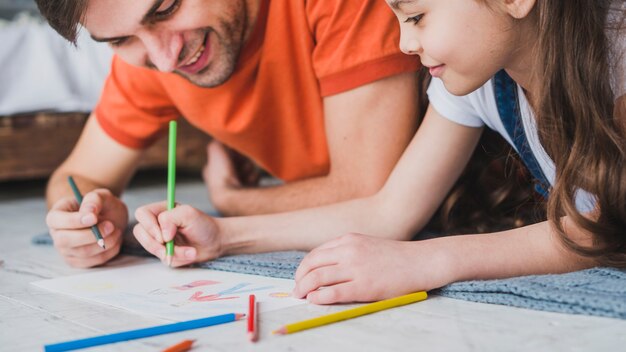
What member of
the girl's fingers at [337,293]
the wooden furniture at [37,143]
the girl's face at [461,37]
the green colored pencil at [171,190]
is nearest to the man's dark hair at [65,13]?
the green colored pencil at [171,190]

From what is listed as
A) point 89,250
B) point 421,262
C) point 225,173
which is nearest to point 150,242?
point 89,250

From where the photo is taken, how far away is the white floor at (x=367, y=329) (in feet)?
2.76

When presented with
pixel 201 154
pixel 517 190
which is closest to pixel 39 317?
pixel 517 190

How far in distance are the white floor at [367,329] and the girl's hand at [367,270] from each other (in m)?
0.02

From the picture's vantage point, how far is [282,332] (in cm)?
88

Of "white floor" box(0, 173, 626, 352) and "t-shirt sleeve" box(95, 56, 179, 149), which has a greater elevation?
"t-shirt sleeve" box(95, 56, 179, 149)

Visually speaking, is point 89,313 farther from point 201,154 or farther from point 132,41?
point 201,154

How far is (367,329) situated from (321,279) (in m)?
0.13

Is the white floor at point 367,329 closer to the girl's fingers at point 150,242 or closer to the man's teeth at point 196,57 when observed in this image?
the girl's fingers at point 150,242

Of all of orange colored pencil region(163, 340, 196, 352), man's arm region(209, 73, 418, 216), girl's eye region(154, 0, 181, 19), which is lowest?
orange colored pencil region(163, 340, 196, 352)

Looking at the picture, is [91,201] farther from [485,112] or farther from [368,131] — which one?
[485,112]

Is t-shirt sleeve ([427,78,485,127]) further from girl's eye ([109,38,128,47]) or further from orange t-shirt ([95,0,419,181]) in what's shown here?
girl's eye ([109,38,128,47])

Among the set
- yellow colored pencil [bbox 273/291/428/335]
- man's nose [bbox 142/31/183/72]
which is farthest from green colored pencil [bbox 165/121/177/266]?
yellow colored pencil [bbox 273/291/428/335]

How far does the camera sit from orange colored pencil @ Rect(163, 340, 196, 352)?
2.72 feet
